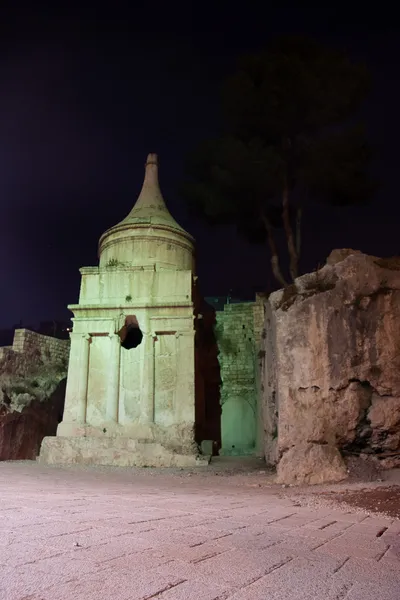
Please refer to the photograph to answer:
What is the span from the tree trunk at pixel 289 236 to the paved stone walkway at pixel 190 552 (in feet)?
40.6

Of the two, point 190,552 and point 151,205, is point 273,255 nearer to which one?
point 151,205

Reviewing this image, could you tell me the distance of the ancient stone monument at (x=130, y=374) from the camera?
521 inches

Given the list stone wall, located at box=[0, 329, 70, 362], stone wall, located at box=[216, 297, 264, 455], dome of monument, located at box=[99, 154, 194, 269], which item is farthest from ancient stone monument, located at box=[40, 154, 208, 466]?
stone wall, located at box=[0, 329, 70, 362]

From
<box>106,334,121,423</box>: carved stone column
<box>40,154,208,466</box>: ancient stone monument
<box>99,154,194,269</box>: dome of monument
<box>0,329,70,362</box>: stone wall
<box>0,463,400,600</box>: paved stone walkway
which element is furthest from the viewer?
<box>0,329,70,362</box>: stone wall

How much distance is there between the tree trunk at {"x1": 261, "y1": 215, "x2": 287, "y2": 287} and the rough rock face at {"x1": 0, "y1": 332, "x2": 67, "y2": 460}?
1149 centimetres

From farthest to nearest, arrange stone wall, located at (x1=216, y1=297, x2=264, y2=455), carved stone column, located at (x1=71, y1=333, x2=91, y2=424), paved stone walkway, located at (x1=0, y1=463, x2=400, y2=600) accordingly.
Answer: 1. stone wall, located at (x1=216, y1=297, x2=264, y2=455)
2. carved stone column, located at (x1=71, y1=333, x2=91, y2=424)
3. paved stone walkway, located at (x1=0, y1=463, x2=400, y2=600)

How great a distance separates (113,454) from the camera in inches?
514

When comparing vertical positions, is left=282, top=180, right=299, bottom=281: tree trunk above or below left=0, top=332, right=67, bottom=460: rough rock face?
above

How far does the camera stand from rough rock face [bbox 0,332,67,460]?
18375 mm

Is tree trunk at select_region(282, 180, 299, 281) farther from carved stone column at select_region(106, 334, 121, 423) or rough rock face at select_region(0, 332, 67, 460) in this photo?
rough rock face at select_region(0, 332, 67, 460)

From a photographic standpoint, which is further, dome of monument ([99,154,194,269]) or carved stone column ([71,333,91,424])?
dome of monument ([99,154,194,269])

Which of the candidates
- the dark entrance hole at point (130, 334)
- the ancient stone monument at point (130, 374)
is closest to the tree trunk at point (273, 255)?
the ancient stone monument at point (130, 374)

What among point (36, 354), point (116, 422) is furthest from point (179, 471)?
point (36, 354)

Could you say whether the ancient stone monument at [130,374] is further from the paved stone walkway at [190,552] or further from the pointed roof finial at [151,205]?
the paved stone walkway at [190,552]
